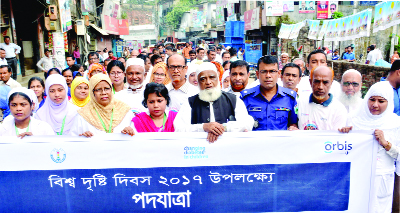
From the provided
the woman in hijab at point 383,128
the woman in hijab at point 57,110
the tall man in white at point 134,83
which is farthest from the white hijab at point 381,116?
the woman in hijab at point 57,110

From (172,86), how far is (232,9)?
31757 millimetres

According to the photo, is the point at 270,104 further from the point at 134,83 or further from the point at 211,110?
the point at 134,83

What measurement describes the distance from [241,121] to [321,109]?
0.86m

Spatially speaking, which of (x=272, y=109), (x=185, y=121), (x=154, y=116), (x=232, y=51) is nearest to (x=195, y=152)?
Result: (x=185, y=121)

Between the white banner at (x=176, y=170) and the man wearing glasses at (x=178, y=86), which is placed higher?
the man wearing glasses at (x=178, y=86)

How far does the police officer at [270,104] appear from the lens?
294 cm

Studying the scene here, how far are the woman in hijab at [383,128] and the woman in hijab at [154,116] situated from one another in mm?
1826

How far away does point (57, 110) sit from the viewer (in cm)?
352

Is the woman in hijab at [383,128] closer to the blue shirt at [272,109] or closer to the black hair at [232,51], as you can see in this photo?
the blue shirt at [272,109]

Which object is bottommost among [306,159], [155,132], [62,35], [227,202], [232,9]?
[227,202]

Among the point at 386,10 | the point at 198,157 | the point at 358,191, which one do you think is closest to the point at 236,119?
the point at 198,157

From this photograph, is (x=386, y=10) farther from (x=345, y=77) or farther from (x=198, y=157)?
(x=198, y=157)

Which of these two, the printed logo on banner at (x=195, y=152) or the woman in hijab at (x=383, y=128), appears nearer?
the printed logo on banner at (x=195, y=152)

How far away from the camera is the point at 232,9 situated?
33.9 metres
